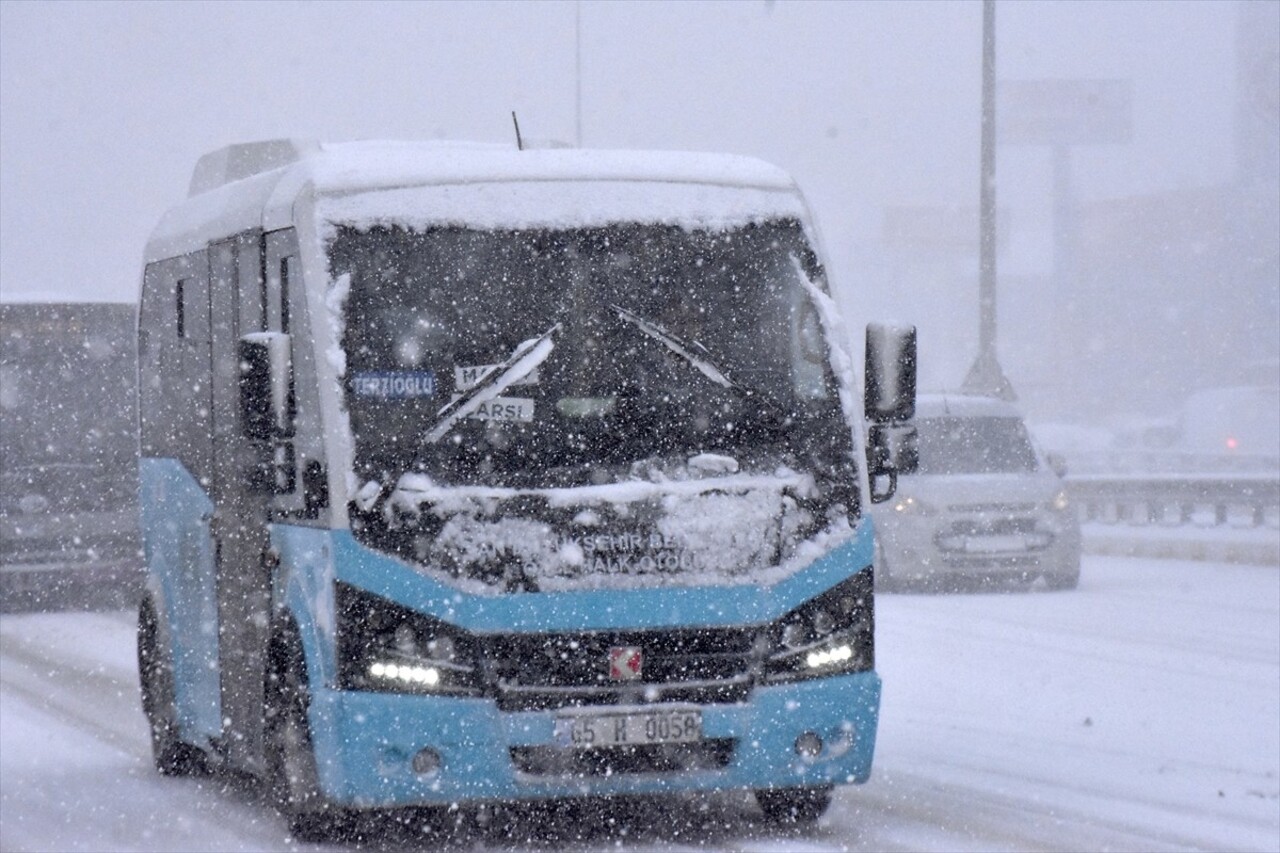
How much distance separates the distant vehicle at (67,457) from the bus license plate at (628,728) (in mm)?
14109

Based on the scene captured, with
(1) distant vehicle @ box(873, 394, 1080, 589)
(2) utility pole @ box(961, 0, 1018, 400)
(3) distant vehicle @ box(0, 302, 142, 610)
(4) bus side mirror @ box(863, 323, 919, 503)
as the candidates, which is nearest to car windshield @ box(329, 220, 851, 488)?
(4) bus side mirror @ box(863, 323, 919, 503)

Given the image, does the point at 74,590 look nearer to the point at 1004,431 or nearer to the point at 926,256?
the point at 1004,431

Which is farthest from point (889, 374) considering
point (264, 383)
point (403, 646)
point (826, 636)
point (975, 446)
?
point (975, 446)

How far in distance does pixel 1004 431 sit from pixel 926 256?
93.3 m

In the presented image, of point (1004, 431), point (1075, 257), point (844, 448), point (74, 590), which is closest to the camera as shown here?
point (844, 448)

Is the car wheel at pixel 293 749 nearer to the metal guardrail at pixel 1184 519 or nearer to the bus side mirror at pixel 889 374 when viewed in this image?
the bus side mirror at pixel 889 374

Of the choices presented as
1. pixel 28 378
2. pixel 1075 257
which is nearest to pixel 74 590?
pixel 28 378

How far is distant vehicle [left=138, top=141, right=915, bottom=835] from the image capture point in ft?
28.2

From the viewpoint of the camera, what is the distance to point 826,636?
29.2 feet

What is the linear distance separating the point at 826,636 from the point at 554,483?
1.08 meters

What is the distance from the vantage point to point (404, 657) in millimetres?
8578

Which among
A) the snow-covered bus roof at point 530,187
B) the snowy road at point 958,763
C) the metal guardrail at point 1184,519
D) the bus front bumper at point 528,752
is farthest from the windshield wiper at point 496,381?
the metal guardrail at point 1184,519

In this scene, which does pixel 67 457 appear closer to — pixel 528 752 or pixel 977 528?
pixel 977 528

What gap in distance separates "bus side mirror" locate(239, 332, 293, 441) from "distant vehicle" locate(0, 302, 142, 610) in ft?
44.2
